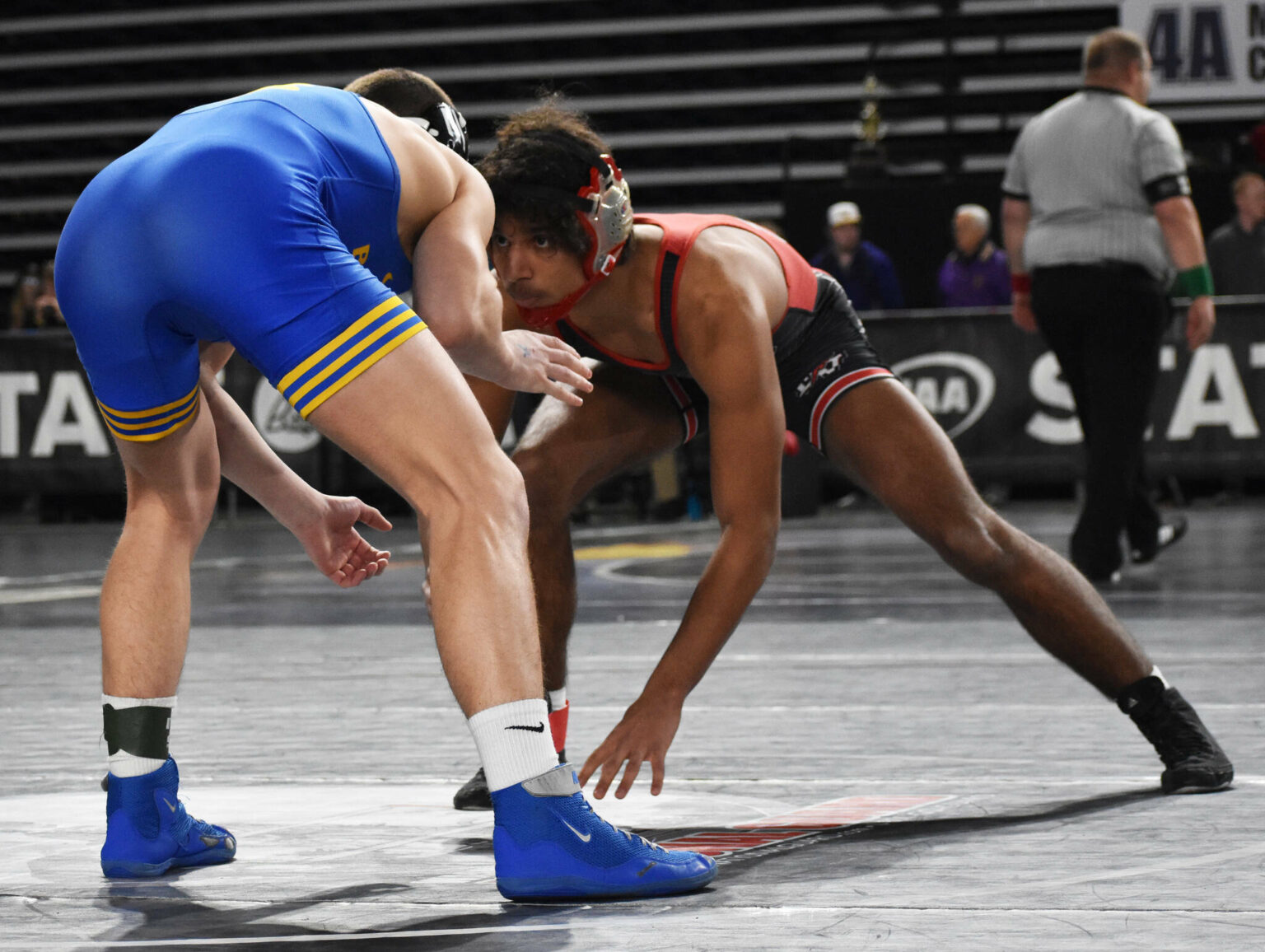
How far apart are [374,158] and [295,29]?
1694 cm

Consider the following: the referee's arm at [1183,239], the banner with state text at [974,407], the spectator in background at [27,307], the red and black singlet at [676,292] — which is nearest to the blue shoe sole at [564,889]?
the red and black singlet at [676,292]

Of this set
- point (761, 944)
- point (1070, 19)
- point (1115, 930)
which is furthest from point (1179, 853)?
point (1070, 19)

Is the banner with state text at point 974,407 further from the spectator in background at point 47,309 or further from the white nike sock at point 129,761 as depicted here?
the white nike sock at point 129,761

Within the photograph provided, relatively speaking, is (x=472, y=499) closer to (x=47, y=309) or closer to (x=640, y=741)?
(x=640, y=741)

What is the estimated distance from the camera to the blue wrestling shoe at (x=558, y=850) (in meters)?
2.50

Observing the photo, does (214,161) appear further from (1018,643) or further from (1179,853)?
(1018,643)

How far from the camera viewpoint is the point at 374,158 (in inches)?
110

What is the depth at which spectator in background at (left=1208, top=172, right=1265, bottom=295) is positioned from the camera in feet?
38.9

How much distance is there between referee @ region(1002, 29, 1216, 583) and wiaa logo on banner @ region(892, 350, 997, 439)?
479 cm

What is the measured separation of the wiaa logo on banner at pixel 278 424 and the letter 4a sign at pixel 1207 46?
6756 mm

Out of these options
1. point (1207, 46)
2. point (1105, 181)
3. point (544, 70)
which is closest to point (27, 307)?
point (544, 70)

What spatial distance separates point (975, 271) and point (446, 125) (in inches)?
378

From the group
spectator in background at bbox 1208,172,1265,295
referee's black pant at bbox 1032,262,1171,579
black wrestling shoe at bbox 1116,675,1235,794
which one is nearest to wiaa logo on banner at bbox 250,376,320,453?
spectator in background at bbox 1208,172,1265,295

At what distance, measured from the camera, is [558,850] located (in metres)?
2.51
